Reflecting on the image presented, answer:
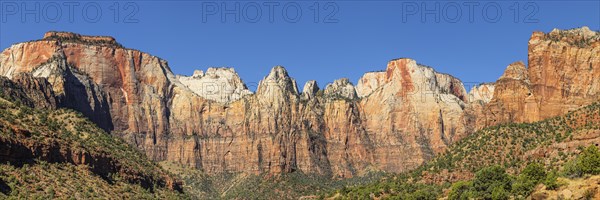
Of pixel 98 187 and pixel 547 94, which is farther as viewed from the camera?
pixel 547 94

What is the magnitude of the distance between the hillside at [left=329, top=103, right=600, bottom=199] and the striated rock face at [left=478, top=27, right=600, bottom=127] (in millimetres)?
5318

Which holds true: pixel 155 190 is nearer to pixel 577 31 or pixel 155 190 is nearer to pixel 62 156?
pixel 62 156

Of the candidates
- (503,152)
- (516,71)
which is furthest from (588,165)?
(516,71)

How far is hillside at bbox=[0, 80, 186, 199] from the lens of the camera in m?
119

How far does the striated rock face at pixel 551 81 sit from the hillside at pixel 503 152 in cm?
532

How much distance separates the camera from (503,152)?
150375 millimetres

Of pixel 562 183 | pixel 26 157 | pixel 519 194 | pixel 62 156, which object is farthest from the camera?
pixel 62 156

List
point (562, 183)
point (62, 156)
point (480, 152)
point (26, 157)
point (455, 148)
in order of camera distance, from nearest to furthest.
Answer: point (562, 183), point (26, 157), point (62, 156), point (480, 152), point (455, 148)

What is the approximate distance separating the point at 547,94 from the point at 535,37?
11.9 meters

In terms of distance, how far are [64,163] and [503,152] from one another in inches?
2770

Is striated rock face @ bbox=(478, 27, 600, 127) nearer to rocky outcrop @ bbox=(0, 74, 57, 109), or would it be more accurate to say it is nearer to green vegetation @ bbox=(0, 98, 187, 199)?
green vegetation @ bbox=(0, 98, 187, 199)

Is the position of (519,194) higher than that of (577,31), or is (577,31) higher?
(577,31)

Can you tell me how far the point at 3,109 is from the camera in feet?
447

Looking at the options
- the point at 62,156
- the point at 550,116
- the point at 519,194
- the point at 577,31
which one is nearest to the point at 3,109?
the point at 62,156
